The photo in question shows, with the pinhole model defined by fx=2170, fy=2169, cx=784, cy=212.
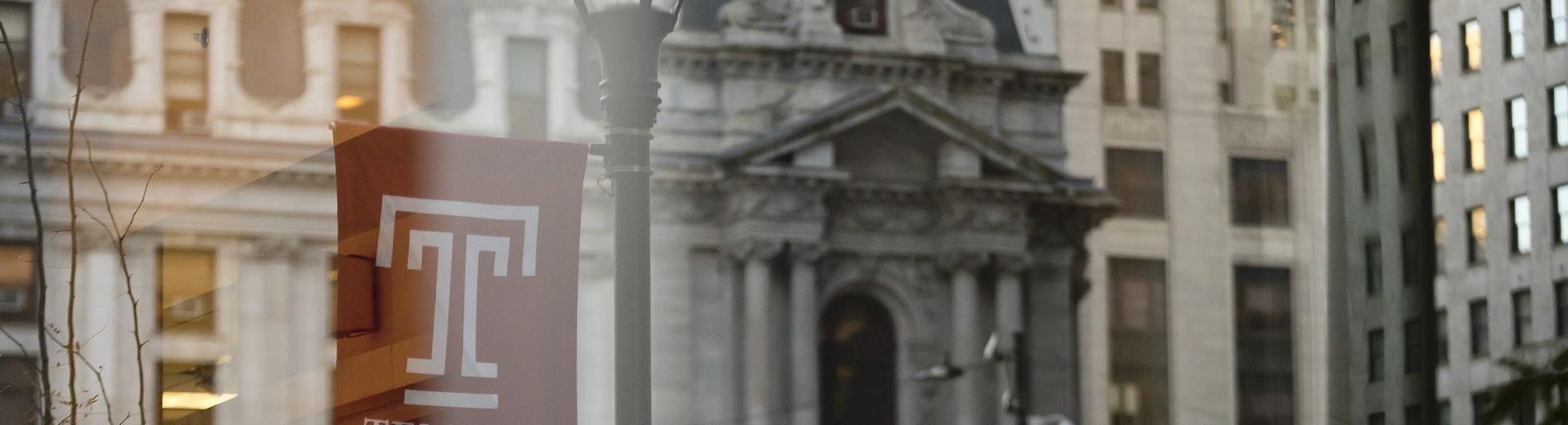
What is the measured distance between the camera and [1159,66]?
30.2m

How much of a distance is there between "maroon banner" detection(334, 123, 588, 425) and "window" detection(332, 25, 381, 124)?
1675 cm

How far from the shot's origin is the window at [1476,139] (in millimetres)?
30703

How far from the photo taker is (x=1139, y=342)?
29531 millimetres

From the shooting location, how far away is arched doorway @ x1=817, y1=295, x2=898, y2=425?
2988cm

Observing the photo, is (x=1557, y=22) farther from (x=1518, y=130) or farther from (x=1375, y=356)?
(x=1375, y=356)

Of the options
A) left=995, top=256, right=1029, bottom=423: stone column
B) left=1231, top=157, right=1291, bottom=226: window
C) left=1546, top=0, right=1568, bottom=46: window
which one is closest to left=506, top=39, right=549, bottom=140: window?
left=995, top=256, right=1029, bottom=423: stone column

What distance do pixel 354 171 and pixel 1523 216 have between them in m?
23.0

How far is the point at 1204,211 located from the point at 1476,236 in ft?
12.5

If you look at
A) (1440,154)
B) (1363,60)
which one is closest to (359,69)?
(1363,60)

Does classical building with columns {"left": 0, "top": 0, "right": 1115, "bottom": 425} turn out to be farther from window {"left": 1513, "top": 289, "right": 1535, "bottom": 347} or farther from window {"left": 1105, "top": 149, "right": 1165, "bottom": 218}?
window {"left": 1513, "top": 289, "right": 1535, "bottom": 347}

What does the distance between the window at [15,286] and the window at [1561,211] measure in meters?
20.2

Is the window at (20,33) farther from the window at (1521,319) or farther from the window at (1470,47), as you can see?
the window at (1521,319)

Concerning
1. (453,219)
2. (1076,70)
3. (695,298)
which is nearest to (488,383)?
(453,219)

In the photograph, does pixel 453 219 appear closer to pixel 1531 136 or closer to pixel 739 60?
pixel 739 60
